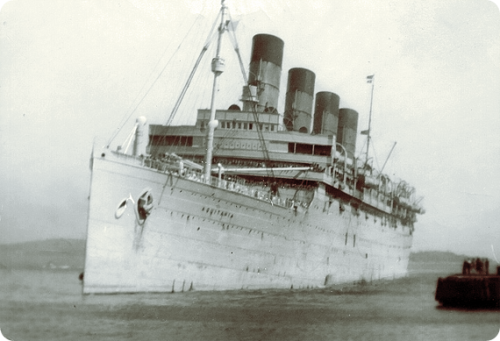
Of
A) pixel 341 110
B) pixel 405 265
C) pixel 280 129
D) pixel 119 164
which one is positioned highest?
pixel 341 110

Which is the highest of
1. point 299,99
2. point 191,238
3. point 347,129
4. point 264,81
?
point 264,81

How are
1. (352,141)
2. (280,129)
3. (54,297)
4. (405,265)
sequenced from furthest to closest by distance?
(405,265) < (352,141) < (280,129) < (54,297)

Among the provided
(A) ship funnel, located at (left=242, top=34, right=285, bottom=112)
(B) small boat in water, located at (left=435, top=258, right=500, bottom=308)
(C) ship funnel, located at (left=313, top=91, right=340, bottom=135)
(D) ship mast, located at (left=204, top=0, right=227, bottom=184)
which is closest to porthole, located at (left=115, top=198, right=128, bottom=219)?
(D) ship mast, located at (left=204, top=0, right=227, bottom=184)

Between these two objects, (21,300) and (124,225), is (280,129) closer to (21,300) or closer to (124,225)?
(124,225)

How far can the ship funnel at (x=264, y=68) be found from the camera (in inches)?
1000

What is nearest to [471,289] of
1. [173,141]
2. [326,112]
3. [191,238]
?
[191,238]

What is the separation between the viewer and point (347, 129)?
115 ft

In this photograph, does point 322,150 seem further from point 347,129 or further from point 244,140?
point 347,129

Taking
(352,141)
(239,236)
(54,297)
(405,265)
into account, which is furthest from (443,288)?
(405,265)

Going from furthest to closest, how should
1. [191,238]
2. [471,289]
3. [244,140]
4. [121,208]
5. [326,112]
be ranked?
[326,112] → [244,140] → [471,289] → [191,238] → [121,208]

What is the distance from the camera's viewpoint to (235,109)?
2495 cm

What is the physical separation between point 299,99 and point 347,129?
8170mm

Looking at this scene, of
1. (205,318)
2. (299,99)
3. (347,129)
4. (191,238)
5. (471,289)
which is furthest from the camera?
(347,129)

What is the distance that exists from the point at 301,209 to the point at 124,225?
29.4ft
